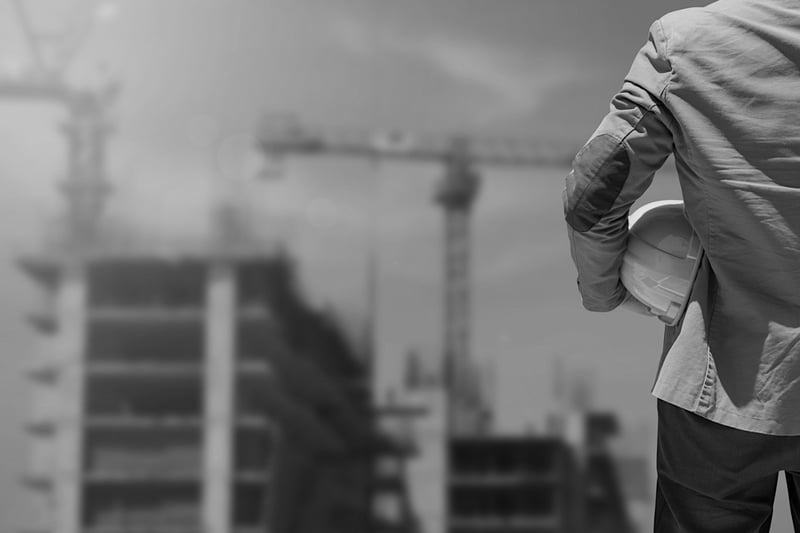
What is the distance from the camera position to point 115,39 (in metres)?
3.46

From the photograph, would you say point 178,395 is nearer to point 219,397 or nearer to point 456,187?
point 219,397

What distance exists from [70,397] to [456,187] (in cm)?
163

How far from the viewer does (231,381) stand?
350 cm

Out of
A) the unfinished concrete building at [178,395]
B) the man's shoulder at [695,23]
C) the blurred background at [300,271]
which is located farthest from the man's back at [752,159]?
the unfinished concrete building at [178,395]

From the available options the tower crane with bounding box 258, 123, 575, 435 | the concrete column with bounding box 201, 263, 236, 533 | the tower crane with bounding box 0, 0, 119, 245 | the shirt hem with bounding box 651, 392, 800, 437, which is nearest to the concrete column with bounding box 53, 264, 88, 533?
the tower crane with bounding box 0, 0, 119, 245

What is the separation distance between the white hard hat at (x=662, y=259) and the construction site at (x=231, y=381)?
2596 millimetres

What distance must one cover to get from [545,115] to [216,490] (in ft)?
6.28

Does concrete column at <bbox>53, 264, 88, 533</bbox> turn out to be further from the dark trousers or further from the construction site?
the dark trousers

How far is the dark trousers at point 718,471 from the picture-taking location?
87 centimetres

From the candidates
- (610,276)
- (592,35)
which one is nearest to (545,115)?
(592,35)

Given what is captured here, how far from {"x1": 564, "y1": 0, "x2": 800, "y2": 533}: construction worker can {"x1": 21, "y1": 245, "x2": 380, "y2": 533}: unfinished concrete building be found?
273 cm

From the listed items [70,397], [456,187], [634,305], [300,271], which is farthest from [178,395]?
[634,305]

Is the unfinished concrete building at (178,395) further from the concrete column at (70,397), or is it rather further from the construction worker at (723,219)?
the construction worker at (723,219)

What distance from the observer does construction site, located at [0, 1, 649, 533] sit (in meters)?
3.47
